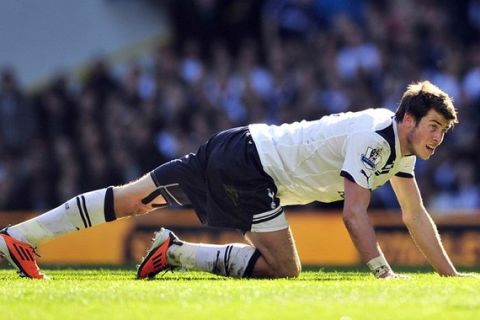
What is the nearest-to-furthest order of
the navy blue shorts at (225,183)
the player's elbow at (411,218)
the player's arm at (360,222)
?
the player's arm at (360,222), the navy blue shorts at (225,183), the player's elbow at (411,218)

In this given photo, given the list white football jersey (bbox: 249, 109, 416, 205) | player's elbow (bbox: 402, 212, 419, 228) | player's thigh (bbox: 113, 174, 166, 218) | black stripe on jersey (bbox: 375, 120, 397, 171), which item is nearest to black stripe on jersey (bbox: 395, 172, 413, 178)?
white football jersey (bbox: 249, 109, 416, 205)

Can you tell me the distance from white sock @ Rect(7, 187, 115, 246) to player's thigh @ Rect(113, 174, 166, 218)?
0.05 m

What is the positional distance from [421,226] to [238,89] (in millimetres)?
8291

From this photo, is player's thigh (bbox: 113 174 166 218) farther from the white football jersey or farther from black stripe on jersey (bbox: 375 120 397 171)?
black stripe on jersey (bbox: 375 120 397 171)

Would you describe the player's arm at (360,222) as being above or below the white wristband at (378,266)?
above

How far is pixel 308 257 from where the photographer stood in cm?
1596

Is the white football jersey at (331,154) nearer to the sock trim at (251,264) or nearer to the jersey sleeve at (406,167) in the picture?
the jersey sleeve at (406,167)

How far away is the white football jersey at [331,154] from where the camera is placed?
356 inches

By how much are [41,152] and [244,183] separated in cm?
1010

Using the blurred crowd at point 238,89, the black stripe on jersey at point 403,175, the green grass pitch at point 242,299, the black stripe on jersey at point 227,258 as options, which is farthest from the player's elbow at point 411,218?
the blurred crowd at point 238,89

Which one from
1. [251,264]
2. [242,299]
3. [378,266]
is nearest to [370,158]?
[378,266]

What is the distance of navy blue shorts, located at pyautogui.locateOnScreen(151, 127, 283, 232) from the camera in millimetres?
9664

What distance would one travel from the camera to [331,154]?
9.45m

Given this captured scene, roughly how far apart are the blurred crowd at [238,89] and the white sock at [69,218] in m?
7.27
